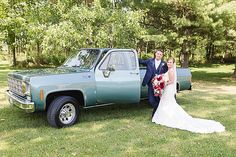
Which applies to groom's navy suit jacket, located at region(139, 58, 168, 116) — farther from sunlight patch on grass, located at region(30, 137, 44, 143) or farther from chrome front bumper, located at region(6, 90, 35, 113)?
sunlight patch on grass, located at region(30, 137, 44, 143)

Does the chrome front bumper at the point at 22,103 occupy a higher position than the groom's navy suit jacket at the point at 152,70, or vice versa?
the groom's navy suit jacket at the point at 152,70

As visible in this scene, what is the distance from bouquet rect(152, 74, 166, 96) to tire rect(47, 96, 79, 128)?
204 centimetres

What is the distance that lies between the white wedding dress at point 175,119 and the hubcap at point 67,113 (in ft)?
6.69

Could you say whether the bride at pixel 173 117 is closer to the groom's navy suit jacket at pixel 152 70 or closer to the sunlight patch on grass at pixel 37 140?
the groom's navy suit jacket at pixel 152 70

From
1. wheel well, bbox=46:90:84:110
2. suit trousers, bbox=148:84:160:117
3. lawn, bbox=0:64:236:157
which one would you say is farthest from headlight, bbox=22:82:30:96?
suit trousers, bbox=148:84:160:117

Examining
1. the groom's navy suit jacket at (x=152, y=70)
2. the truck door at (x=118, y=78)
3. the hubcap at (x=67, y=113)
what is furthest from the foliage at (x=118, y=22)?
the hubcap at (x=67, y=113)

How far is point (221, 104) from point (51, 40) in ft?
24.7

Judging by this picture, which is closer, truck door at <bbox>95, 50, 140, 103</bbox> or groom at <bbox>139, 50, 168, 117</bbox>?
truck door at <bbox>95, 50, 140, 103</bbox>

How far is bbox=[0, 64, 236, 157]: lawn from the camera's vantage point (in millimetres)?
6273

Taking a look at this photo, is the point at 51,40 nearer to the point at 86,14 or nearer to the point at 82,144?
the point at 86,14

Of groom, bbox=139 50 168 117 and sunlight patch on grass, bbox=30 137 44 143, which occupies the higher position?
groom, bbox=139 50 168 117

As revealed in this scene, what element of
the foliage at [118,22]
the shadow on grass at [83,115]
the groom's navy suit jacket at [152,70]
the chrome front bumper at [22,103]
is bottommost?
the shadow on grass at [83,115]

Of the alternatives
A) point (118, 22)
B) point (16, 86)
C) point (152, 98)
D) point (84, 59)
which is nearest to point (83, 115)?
point (84, 59)

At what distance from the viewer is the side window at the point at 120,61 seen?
28.3 feet
